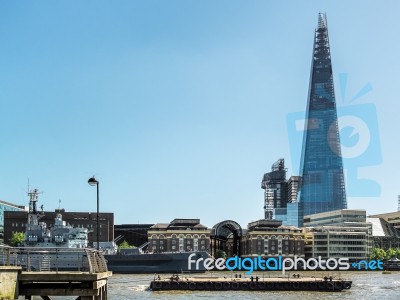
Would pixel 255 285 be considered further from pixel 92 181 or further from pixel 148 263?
pixel 148 263

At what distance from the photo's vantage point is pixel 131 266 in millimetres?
153000

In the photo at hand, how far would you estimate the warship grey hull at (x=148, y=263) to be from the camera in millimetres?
152125

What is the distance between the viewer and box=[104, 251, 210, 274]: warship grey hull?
15212 cm

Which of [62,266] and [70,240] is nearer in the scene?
[62,266]

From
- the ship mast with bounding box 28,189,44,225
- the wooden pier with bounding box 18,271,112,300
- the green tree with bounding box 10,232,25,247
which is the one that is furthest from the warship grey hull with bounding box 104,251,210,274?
the wooden pier with bounding box 18,271,112,300

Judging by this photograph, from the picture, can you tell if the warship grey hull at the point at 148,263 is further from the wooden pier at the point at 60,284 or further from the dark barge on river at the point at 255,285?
the wooden pier at the point at 60,284

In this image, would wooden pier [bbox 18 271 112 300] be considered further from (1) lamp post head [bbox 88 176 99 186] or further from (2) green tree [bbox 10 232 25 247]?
(2) green tree [bbox 10 232 25 247]

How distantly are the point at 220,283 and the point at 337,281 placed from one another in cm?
1731

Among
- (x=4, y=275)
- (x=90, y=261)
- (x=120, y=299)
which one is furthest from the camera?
(x=120, y=299)

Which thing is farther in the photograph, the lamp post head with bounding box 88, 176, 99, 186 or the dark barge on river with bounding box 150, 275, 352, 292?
the dark barge on river with bounding box 150, 275, 352, 292

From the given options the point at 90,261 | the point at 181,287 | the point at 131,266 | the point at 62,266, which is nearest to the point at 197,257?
the point at 131,266

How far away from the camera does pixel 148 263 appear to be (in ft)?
504

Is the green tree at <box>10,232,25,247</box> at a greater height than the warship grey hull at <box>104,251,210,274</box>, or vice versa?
the green tree at <box>10,232,25,247</box>

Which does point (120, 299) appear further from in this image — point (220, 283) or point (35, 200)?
point (35, 200)
